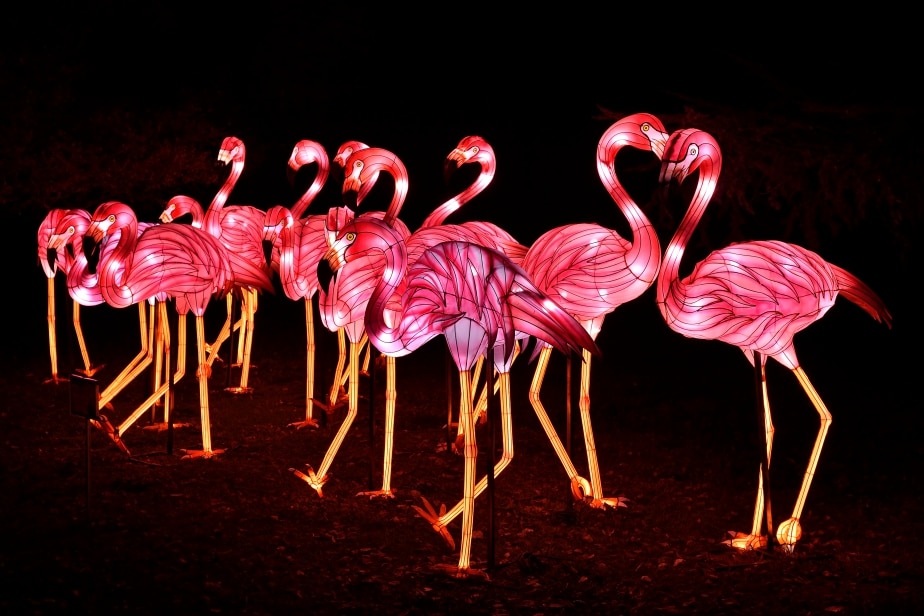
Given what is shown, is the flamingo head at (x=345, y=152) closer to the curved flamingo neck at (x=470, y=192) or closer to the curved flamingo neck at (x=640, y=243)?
the curved flamingo neck at (x=470, y=192)

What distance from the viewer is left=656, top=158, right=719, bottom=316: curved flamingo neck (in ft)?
21.5

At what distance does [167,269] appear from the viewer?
855cm

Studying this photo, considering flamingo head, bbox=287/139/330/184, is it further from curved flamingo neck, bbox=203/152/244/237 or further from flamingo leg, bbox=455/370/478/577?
flamingo leg, bbox=455/370/478/577

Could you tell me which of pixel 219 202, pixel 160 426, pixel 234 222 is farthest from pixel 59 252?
pixel 160 426

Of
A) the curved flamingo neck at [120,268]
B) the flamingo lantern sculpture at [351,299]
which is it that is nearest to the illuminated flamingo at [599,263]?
the flamingo lantern sculpture at [351,299]

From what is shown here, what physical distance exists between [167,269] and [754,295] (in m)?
4.79

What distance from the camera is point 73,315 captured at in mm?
11625

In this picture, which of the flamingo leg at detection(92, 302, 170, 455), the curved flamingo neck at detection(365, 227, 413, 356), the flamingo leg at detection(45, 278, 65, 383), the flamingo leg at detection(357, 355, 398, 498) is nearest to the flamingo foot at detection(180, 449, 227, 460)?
the flamingo leg at detection(92, 302, 170, 455)

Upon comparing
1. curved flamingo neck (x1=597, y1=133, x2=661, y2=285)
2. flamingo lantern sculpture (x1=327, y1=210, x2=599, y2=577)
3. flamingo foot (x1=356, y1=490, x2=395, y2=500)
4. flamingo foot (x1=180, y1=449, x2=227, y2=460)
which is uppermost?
curved flamingo neck (x1=597, y1=133, x2=661, y2=285)

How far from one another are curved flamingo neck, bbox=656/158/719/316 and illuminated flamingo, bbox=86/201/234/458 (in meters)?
3.98

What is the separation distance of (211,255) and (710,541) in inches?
183

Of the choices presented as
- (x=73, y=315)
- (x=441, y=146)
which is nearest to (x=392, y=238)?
(x=73, y=315)

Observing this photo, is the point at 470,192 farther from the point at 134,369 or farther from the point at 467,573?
the point at 467,573

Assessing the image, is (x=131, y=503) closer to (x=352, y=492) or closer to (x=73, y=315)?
(x=352, y=492)
